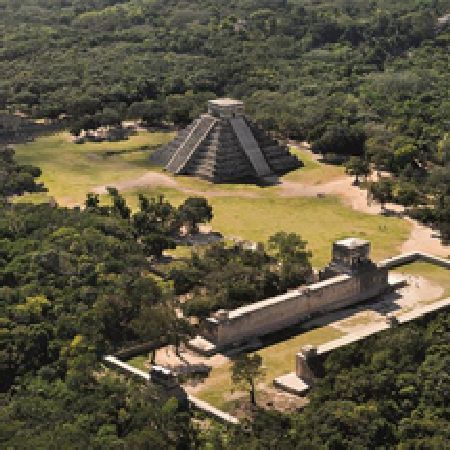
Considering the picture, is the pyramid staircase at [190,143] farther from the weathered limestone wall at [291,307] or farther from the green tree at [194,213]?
the weathered limestone wall at [291,307]

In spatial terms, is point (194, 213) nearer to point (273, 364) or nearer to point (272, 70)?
point (273, 364)

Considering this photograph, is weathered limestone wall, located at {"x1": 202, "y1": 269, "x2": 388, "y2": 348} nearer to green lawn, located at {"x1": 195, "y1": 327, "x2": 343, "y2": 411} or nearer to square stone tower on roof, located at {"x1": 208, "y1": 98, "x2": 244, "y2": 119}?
green lawn, located at {"x1": 195, "y1": 327, "x2": 343, "y2": 411}

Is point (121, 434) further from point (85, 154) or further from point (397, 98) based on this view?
point (397, 98)

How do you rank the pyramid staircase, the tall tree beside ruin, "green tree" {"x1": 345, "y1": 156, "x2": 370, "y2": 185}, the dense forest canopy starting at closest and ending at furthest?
the tall tree beside ruin < "green tree" {"x1": 345, "y1": 156, "x2": 370, "y2": 185} < the pyramid staircase < the dense forest canopy

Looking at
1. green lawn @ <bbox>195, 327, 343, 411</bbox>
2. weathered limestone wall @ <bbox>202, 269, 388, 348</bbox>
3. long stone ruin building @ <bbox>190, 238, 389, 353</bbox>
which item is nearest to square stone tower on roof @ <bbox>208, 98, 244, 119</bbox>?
long stone ruin building @ <bbox>190, 238, 389, 353</bbox>

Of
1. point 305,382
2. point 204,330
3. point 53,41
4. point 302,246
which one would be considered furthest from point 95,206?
point 53,41

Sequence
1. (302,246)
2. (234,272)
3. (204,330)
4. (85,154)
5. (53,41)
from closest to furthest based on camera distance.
A: (204,330) < (234,272) < (302,246) < (85,154) < (53,41)

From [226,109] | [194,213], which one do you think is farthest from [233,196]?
[194,213]
